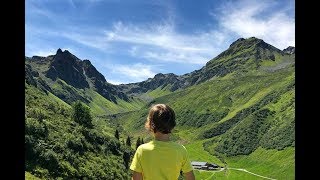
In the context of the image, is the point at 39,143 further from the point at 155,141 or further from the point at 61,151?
the point at 155,141

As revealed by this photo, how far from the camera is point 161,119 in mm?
7820

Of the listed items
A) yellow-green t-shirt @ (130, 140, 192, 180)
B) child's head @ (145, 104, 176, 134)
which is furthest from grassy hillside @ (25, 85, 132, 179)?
child's head @ (145, 104, 176, 134)

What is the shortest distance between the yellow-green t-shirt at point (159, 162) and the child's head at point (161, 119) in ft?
1.06

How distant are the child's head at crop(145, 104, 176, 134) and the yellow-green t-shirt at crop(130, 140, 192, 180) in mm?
323

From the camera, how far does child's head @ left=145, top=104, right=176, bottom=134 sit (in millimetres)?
7781

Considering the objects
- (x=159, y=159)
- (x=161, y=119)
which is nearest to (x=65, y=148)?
(x=159, y=159)

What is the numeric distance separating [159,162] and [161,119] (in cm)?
79

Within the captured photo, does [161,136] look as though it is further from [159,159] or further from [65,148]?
[65,148]

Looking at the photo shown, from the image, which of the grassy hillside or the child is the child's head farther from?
the grassy hillside

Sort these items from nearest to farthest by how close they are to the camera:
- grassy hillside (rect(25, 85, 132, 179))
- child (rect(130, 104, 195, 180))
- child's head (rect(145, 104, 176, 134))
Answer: child's head (rect(145, 104, 176, 134))
child (rect(130, 104, 195, 180))
grassy hillside (rect(25, 85, 132, 179))
